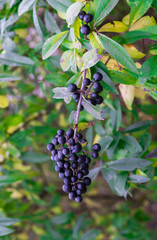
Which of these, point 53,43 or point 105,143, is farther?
point 105,143

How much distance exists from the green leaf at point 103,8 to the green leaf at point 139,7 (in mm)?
72

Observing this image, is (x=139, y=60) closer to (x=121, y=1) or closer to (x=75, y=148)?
(x=121, y=1)

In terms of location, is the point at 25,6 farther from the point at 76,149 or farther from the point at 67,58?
the point at 76,149

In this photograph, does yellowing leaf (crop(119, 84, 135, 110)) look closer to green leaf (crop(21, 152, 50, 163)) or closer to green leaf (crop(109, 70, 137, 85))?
green leaf (crop(109, 70, 137, 85))

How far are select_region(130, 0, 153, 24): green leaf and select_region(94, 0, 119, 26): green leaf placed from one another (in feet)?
0.24

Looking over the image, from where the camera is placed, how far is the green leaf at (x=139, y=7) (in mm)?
569

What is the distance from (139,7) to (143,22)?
0.05 metres

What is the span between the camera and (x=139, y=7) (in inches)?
22.9

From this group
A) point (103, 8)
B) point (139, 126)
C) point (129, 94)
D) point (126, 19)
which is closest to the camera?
point (103, 8)

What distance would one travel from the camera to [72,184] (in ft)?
1.92

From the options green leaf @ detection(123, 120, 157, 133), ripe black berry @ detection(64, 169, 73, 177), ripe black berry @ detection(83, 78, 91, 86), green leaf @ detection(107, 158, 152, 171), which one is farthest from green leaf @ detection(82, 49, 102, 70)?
green leaf @ detection(123, 120, 157, 133)

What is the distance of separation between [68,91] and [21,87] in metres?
0.93

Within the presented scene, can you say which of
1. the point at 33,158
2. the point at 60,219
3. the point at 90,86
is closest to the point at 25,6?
the point at 90,86

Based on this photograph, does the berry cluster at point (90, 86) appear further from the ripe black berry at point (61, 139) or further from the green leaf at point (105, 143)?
the green leaf at point (105, 143)
